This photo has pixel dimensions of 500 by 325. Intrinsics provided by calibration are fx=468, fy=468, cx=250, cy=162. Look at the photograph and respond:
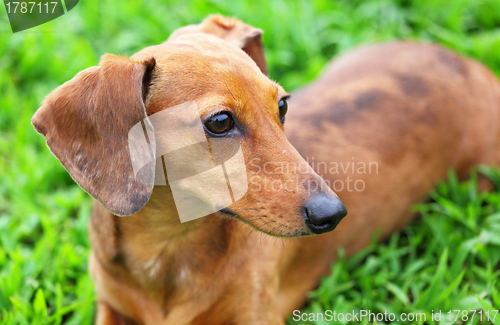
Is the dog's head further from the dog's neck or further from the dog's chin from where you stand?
the dog's neck

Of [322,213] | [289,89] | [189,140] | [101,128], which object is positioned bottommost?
[289,89]

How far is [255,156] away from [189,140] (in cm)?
35

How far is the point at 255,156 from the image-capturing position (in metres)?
2.41

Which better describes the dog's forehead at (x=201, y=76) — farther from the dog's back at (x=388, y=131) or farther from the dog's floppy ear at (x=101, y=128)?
the dog's back at (x=388, y=131)

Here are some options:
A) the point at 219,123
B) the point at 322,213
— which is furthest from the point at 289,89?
the point at 322,213

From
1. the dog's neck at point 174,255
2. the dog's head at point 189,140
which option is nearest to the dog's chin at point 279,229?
the dog's head at point 189,140

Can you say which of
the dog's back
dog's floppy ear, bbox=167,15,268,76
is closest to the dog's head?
dog's floppy ear, bbox=167,15,268,76

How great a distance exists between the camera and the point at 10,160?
4844 mm

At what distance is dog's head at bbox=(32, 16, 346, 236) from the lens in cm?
230

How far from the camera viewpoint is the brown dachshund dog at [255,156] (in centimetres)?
232

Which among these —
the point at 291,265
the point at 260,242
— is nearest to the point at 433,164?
the point at 291,265

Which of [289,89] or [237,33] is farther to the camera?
[289,89]

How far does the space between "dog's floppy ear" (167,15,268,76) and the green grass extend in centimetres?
174

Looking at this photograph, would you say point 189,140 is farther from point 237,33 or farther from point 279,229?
point 237,33
